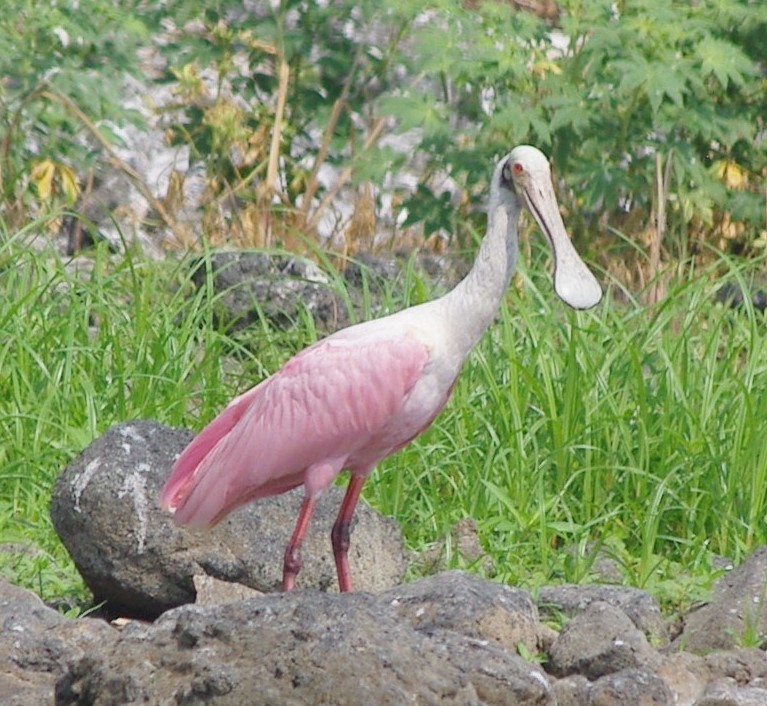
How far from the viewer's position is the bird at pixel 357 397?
5.08m

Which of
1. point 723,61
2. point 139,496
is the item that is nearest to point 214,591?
point 139,496

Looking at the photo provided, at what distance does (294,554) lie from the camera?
5090mm

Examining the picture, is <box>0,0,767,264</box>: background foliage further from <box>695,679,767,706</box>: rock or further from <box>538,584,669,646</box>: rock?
<box>695,679,767,706</box>: rock

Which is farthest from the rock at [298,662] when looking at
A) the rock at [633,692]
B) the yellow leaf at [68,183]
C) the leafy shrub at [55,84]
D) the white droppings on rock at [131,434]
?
the yellow leaf at [68,183]

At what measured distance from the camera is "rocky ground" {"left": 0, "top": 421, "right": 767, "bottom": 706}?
3.72 metres

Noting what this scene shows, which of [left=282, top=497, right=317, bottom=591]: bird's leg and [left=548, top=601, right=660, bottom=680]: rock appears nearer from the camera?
[left=548, top=601, right=660, bottom=680]: rock

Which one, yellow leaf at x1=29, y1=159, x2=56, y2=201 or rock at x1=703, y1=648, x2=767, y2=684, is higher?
yellow leaf at x1=29, y1=159, x2=56, y2=201

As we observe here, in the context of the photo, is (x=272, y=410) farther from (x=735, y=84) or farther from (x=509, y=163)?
(x=735, y=84)

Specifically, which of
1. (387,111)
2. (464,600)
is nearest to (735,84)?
(387,111)

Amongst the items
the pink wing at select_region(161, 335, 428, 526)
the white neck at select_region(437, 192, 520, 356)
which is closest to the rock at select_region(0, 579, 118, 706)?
the pink wing at select_region(161, 335, 428, 526)

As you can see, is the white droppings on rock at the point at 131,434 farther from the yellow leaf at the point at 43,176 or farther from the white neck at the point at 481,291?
the yellow leaf at the point at 43,176

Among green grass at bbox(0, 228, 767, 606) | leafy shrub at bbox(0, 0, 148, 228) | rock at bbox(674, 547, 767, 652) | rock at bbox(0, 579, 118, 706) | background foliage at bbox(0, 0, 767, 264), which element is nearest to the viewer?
rock at bbox(0, 579, 118, 706)

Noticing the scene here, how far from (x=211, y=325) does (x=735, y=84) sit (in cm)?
329

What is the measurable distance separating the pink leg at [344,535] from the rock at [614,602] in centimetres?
59
